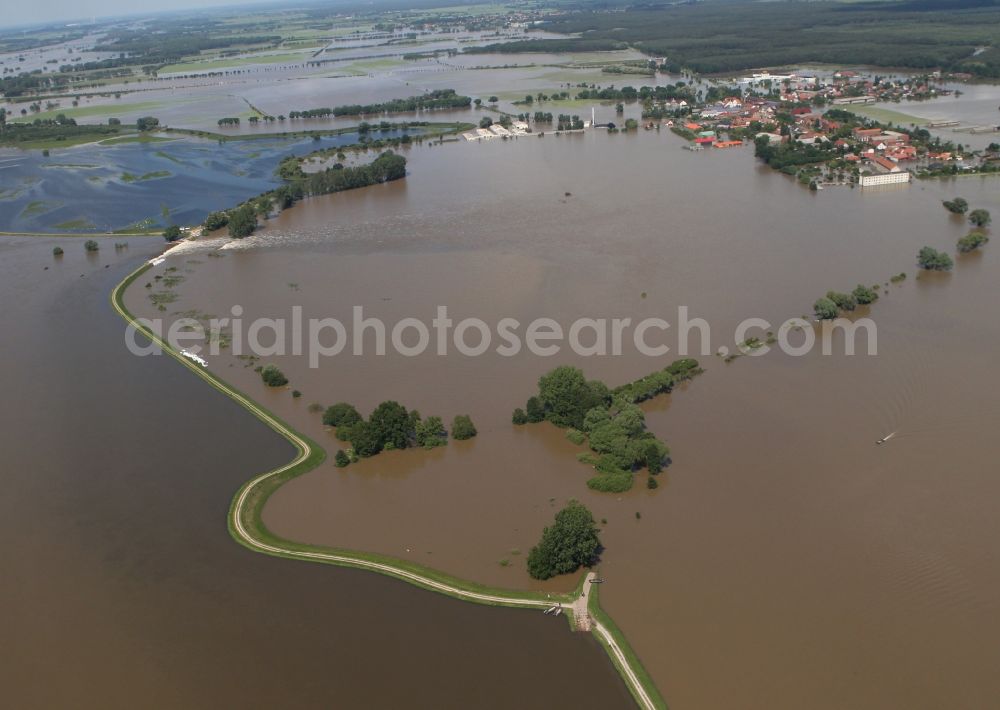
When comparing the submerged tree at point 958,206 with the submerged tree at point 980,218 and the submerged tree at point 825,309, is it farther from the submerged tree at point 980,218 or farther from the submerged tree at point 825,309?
the submerged tree at point 825,309

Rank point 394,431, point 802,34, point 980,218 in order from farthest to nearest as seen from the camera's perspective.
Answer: point 802,34 → point 980,218 → point 394,431

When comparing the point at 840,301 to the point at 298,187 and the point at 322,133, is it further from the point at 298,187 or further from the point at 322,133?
the point at 322,133

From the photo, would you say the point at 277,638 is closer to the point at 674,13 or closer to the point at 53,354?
the point at 53,354

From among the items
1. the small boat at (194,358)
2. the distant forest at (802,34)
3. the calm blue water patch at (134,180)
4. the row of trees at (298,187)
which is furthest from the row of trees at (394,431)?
the distant forest at (802,34)

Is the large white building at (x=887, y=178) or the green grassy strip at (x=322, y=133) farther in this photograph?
the green grassy strip at (x=322, y=133)

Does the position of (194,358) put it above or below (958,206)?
below

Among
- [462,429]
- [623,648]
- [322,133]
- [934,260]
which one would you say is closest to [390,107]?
[322,133]

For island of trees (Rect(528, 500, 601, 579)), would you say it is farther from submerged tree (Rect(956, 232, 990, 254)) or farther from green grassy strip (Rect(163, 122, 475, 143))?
green grassy strip (Rect(163, 122, 475, 143))
